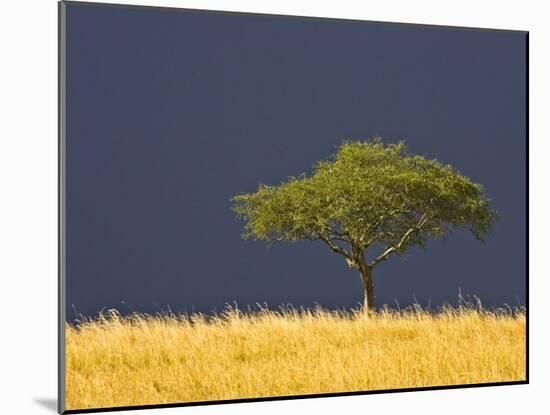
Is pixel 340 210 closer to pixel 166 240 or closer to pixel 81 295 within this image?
pixel 166 240

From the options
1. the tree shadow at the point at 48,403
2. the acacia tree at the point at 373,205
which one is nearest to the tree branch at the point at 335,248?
the acacia tree at the point at 373,205

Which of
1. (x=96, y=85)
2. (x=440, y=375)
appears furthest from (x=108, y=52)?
(x=440, y=375)

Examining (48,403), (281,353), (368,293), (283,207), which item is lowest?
(48,403)

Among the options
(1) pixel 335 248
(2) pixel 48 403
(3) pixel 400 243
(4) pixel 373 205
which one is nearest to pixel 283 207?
(1) pixel 335 248

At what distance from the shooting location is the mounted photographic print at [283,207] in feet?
37.0

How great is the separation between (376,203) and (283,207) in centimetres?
123

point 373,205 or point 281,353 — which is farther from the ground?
point 373,205

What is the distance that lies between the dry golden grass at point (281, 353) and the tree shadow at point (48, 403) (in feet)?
1.06

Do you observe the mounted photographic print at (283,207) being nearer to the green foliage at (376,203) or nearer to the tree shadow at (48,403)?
the green foliage at (376,203)

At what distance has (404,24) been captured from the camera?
494 inches

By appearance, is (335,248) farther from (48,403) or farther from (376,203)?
(48,403)

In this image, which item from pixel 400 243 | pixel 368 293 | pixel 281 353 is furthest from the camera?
pixel 400 243

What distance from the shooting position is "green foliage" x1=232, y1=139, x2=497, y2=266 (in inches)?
514

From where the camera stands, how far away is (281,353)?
1218 centimetres
